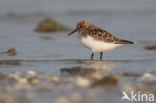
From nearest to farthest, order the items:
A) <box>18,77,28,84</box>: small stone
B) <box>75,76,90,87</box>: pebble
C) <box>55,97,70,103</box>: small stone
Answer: <box>55,97,70,103</box>: small stone < <box>75,76,90,87</box>: pebble < <box>18,77,28,84</box>: small stone

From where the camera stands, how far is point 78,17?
14438 millimetres

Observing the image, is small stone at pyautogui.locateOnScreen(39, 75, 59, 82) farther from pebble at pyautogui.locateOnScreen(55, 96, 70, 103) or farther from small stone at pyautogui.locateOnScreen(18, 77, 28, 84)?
pebble at pyautogui.locateOnScreen(55, 96, 70, 103)

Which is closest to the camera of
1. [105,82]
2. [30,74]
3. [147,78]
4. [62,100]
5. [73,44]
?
[62,100]

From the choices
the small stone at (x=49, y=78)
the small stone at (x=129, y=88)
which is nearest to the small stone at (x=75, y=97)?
the small stone at (x=129, y=88)

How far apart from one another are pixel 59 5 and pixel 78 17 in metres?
1.93

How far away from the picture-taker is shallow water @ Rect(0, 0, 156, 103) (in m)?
5.68

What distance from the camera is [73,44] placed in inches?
404

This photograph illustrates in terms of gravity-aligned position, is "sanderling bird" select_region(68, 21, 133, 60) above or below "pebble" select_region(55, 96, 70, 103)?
above

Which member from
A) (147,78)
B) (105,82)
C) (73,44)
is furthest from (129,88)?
(73,44)

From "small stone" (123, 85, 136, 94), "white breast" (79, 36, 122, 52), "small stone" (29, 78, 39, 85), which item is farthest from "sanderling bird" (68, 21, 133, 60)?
"small stone" (123, 85, 136, 94)

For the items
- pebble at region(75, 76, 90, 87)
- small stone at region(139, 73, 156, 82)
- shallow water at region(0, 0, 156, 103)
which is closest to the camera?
shallow water at region(0, 0, 156, 103)

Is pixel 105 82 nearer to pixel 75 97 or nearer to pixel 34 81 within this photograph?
pixel 75 97

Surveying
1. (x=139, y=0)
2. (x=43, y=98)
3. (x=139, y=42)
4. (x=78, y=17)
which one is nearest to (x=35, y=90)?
(x=43, y=98)

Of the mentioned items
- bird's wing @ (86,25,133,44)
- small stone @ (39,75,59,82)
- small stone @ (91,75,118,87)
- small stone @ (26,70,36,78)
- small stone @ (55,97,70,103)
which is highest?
bird's wing @ (86,25,133,44)
